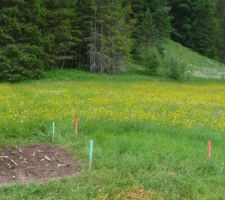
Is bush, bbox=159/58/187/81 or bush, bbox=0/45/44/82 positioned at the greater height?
bush, bbox=0/45/44/82

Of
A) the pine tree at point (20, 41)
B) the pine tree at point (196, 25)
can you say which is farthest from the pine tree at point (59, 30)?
the pine tree at point (196, 25)

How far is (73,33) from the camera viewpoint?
50.2m

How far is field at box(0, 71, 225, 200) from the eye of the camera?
8.51 metres

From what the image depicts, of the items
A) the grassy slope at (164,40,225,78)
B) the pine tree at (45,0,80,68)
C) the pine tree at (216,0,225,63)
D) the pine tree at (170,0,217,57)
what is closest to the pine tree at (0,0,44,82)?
the pine tree at (45,0,80,68)

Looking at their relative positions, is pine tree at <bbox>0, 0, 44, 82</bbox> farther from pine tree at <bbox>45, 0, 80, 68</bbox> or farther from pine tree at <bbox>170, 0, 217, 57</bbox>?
pine tree at <bbox>170, 0, 217, 57</bbox>

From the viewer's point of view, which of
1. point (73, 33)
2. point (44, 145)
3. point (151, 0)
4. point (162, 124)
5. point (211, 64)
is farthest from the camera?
point (151, 0)

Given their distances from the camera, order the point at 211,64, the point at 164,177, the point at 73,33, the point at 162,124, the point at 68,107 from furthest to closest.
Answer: the point at 211,64 < the point at 73,33 < the point at 68,107 < the point at 162,124 < the point at 164,177

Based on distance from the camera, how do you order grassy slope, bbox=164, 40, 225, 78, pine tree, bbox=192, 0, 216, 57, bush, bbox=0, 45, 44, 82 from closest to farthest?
bush, bbox=0, 45, 44, 82
grassy slope, bbox=164, 40, 225, 78
pine tree, bbox=192, 0, 216, 57

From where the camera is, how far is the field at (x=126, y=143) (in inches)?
335

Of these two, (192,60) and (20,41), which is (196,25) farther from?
(20,41)

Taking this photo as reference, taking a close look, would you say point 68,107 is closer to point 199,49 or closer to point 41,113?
point 41,113

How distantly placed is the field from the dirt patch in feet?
1.15

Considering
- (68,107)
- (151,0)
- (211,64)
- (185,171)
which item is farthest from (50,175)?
(151,0)

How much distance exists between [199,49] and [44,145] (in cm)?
7749
